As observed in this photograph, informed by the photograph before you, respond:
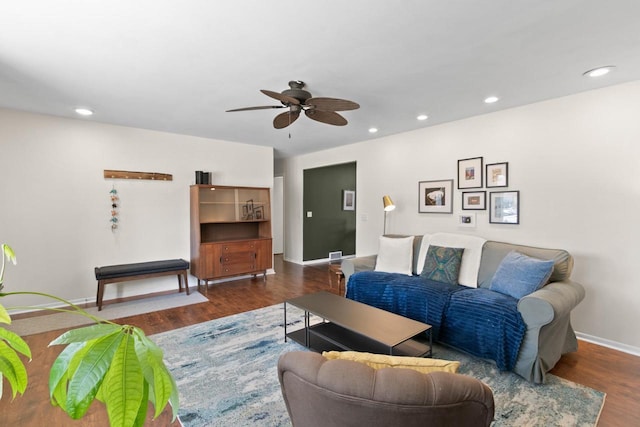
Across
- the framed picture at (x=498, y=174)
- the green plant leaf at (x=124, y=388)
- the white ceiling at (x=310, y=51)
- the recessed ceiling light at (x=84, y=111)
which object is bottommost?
the green plant leaf at (x=124, y=388)

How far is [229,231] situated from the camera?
5227 millimetres

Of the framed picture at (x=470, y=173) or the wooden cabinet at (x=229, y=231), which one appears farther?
the wooden cabinet at (x=229, y=231)

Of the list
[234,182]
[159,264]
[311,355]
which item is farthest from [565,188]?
[159,264]

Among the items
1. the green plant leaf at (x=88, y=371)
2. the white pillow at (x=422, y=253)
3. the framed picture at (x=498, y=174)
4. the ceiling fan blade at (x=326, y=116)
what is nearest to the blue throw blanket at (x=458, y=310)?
the white pillow at (x=422, y=253)

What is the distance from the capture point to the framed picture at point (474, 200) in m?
3.61

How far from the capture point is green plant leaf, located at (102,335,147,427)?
1.48 feet

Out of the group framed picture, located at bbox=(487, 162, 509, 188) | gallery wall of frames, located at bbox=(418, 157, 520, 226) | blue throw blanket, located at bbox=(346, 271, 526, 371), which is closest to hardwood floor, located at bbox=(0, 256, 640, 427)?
blue throw blanket, located at bbox=(346, 271, 526, 371)

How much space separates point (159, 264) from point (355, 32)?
377 cm

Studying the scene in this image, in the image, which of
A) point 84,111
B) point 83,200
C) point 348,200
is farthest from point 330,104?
point 348,200

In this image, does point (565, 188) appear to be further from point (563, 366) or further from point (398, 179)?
point (398, 179)

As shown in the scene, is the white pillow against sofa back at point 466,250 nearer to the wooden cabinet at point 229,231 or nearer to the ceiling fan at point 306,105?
the ceiling fan at point 306,105

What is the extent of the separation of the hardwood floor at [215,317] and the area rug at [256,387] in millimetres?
127

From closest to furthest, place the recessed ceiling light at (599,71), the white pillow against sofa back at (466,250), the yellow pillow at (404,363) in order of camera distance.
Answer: the yellow pillow at (404,363)
the recessed ceiling light at (599,71)
the white pillow against sofa back at (466,250)

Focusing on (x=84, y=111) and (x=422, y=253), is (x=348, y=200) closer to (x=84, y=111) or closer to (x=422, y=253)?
(x=422, y=253)
